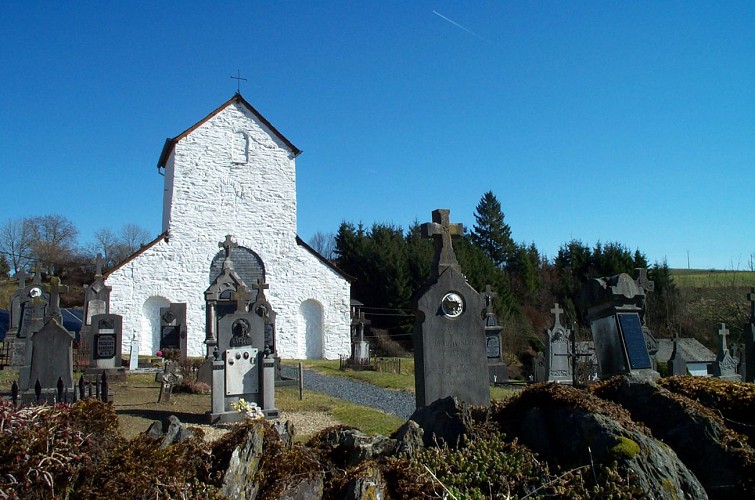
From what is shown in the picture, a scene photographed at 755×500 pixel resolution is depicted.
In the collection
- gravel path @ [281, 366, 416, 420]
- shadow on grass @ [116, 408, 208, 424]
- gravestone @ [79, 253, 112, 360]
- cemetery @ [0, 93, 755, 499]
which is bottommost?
gravel path @ [281, 366, 416, 420]

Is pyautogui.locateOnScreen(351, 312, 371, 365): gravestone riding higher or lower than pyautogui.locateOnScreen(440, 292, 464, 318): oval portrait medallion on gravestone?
lower

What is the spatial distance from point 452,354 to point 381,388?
9860mm

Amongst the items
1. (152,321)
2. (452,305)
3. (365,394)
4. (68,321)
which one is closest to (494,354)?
(365,394)

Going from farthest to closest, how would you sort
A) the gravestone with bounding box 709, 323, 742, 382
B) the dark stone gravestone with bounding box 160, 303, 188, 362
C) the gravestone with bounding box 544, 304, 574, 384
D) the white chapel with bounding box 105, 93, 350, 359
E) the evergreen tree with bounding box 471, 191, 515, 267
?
the evergreen tree with bounding box 471, 191, 515, 267 → the white chapel with bounding box 105, 93, 350, 359 → the dark stone gravestone with bounding box 160, 303, 188, 362 → the gravestone with bounding box 544, 304, 574, 384 → the gravestone with bounding box 709, 323, 742, 382

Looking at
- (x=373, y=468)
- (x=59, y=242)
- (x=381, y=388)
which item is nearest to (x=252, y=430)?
(x=373, y=468)

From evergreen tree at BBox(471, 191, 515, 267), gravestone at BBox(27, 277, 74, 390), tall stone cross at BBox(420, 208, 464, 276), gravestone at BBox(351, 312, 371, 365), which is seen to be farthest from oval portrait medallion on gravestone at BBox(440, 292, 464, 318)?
evergreen tree at BBox(471, 191, 515, 267)

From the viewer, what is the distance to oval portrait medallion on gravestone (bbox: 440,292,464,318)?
7.73 meters

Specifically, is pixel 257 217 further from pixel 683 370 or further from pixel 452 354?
pixel 452 354

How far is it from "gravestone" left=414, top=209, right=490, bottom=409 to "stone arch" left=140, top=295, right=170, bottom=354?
70.3 ft

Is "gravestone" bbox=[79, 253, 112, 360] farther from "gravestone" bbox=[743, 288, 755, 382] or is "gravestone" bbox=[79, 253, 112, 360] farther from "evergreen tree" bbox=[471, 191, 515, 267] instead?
"evergreen tree" bbox=[471, 191, 515, 267]

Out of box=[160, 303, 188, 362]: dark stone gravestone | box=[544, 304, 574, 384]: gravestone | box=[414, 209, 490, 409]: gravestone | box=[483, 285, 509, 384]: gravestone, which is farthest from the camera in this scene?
box=[160, 303, 188, 362]: dark stone gravestone

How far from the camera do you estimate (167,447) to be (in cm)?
428

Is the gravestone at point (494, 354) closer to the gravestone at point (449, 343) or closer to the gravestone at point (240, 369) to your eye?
the gravestone at point (240, 369)

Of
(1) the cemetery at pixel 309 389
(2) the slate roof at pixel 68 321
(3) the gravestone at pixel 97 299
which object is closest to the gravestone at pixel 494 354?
(1) the cemetery at pixel 309 389
